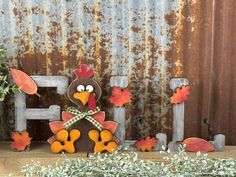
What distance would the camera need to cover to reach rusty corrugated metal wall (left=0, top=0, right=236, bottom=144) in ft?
6.56

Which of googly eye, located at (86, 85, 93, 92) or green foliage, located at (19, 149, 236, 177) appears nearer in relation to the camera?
green foliage, located at (19, 149, 236, 177)

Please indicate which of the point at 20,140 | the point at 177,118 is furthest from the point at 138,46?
the point at 20,140

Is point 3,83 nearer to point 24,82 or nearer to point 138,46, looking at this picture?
point 24,82

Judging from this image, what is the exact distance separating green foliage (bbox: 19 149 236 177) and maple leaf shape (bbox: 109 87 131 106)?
0.25 metres

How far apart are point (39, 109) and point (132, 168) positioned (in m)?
0.49

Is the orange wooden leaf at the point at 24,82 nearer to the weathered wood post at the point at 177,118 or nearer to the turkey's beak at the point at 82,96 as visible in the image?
the turkey's beak at the point at 82,96

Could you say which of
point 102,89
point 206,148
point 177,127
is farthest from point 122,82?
point 206,148

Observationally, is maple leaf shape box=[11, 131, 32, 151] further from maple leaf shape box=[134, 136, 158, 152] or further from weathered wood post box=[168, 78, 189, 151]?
weathered wood post box=[168, 78, 189, 151]

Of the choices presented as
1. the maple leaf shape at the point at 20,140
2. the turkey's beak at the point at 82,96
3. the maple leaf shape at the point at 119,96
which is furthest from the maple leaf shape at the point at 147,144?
the maple leaf shape at the point at 20,140

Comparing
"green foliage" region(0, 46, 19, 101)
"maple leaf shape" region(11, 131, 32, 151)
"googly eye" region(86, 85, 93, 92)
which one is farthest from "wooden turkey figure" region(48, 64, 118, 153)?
"green foliage" region(0, 46, 19, 101)

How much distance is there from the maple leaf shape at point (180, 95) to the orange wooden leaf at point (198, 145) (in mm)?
163

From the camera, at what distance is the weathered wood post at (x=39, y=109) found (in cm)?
197

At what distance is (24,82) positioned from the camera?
1.95 meters

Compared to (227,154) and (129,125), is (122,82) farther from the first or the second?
(227,154)
